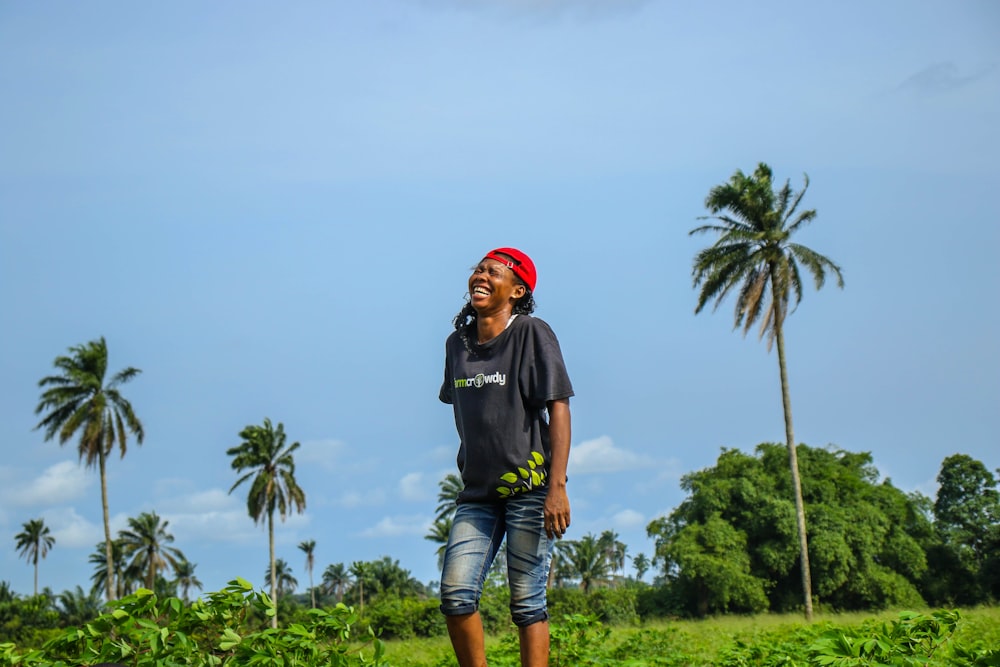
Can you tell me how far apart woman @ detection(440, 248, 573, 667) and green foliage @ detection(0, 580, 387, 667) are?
43cm

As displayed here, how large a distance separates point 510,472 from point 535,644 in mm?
654

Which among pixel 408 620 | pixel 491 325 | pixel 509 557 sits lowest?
pixel 408 620

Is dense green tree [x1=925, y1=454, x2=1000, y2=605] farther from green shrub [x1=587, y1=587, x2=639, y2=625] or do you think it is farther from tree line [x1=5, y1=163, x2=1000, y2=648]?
green shrub [x1=587, y1=587, x2=639, y2=625]

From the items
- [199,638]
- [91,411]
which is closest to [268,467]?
[91,411]

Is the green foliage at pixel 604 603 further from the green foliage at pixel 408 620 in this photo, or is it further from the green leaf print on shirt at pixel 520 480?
the green leaf print on shirt at pixel 520 480

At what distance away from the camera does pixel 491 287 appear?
13.2 feet

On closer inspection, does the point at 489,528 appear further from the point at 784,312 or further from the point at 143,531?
the point at 143,531

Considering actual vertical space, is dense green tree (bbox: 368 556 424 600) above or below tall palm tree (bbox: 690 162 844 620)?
below

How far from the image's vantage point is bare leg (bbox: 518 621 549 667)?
3623 millimetres

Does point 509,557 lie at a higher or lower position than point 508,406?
lower

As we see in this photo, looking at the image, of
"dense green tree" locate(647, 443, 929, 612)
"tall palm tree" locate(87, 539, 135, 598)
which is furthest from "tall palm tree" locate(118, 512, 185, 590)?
"dense green tree" locate(647, 443, 929, 612)

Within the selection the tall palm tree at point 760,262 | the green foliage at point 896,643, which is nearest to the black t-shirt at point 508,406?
the green foliage at point 896,643

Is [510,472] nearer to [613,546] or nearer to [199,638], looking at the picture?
[199,638]

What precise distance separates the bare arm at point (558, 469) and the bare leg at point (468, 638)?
0.45 m
